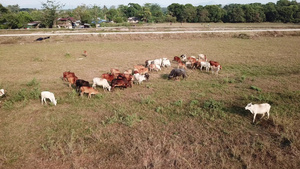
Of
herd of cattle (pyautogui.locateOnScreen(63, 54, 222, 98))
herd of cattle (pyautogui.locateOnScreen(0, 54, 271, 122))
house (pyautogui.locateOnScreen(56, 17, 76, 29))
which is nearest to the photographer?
herd of cattle (pyautogui.locateOnScreen(0, 54, 271, 122))

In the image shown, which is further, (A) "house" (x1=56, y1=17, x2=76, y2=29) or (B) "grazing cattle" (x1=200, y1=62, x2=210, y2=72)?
(A) "house" (x1=56, y1=17, x2=76, y2=29)

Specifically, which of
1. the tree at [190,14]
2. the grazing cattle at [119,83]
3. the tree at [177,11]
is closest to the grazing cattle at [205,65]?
the grazing cattle at [119,83]

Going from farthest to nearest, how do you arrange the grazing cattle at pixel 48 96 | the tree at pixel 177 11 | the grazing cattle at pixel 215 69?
the tree at pixel 177 11 → the grazing cattle at pixel 215 69 → the grazing cattle at pixel 48 96

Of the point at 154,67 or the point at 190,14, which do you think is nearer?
the point at 154,67

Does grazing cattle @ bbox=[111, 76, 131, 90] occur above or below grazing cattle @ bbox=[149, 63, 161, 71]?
below

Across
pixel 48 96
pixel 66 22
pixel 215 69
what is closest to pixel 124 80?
pixel 48 96

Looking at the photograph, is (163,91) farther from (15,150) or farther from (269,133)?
(15,150)

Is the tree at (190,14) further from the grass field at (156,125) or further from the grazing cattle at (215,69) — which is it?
the grass field at (156,125)

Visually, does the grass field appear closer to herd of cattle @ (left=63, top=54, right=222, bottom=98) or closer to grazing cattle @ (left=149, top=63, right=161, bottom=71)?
herd of cattle @ (left=63, top=54, right=222, bottom=98)

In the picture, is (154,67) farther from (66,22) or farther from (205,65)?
(66,22)

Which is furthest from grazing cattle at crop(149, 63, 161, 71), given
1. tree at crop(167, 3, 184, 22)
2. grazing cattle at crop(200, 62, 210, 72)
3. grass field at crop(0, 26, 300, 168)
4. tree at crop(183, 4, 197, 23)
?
tree at crop(167, 3, 184, 22)

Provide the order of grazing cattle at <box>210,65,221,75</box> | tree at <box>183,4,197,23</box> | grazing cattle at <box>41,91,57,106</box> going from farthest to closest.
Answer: tree at <box>183,4,197,23</box> → grazing cattle at <box>210,65,221,75</box> → grazing cattle at <box>41,91,57,106</box>

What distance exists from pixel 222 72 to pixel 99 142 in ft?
34.9

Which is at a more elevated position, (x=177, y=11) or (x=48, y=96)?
(x=177, y=11)
